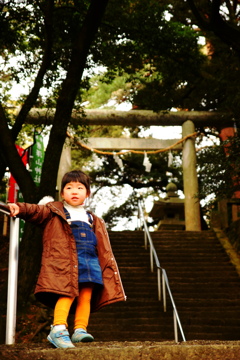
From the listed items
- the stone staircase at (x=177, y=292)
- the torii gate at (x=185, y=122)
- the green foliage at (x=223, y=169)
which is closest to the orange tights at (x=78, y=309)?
the stone staircase at (x=177, y=292)

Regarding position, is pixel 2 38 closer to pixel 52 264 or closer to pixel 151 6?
pixel 151 6

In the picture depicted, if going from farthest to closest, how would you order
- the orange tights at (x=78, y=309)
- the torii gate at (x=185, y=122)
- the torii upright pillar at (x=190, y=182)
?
the torii gate at (x=185, y=122) → the torii upright pillar at (x=190, y=182) → the orange tights at (x=78, y=309)

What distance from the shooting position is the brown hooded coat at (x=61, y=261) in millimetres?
3209

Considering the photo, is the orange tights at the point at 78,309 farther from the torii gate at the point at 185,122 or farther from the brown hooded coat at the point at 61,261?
the torii gate at the point at 185,122

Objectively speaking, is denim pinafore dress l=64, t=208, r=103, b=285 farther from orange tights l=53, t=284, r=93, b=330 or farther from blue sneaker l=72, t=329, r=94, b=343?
blue sneaker l=72, t=329, r=94, b=343

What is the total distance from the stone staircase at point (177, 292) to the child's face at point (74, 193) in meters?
4.70

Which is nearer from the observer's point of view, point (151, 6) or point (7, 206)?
point (7, 206)

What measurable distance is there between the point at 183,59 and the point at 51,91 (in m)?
3.33

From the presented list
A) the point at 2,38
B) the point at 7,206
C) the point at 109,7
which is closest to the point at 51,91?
the point at 2,38

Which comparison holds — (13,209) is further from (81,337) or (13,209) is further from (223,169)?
(223,169)

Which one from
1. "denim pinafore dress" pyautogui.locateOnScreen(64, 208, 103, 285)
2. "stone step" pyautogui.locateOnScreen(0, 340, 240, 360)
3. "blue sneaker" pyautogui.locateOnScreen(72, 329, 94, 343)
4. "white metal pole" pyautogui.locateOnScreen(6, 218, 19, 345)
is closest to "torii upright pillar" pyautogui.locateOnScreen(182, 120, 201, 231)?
"denim pinafore dress" pyautogui.locateOnScreen(64, 208, 103, 285)

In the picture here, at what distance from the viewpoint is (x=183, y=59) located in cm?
1155

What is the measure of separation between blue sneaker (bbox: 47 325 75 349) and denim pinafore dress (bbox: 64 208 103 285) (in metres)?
0.36

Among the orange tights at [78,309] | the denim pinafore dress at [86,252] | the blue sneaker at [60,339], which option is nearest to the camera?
the blue sneaker at [60,339]
